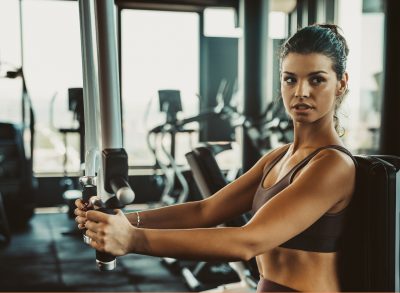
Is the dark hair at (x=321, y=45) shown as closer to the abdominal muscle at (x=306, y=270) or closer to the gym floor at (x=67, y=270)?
the abdominal muscle at (x=306, y=270)

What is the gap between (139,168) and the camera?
6645mm

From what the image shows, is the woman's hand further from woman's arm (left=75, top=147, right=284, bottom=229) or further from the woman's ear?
the woman's ear

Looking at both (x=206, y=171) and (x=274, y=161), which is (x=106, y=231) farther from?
(x=206, y=171)

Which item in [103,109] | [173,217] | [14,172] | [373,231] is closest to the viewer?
[103,109]

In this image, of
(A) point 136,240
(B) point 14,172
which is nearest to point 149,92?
(B) point 14,172

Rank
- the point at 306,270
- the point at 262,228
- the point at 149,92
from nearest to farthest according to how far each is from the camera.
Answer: the point at 262,228, the point at 306,270, the point at 149,92

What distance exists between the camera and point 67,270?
3922 millimetres

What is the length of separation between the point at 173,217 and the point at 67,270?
2.74 m

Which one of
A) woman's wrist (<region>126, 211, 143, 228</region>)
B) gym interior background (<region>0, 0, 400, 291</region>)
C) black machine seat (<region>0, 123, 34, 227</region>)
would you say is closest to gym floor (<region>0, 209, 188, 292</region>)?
gym interior background (<region>0, 0, 400, 291</region>)

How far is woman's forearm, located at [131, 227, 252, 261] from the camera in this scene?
3.27 ft

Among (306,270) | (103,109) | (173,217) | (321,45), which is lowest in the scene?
(306,270)

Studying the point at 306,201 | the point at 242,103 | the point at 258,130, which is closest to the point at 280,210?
the point at 306,201

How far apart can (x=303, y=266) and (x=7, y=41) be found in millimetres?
5644

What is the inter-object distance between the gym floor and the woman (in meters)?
2.14
